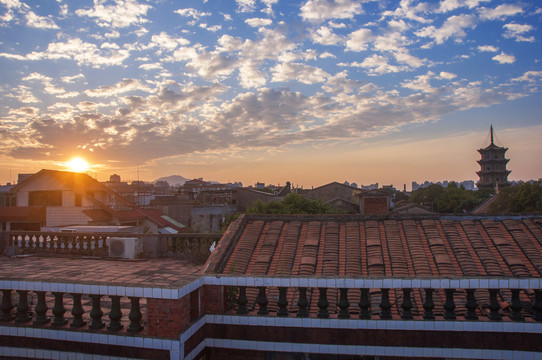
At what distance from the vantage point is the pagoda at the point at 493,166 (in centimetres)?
7388

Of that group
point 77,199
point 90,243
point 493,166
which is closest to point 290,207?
point 77,199

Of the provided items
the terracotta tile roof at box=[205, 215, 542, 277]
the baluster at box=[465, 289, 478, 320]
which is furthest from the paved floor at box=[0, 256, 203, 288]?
the baluster at box=[465, 289, 478, 320]

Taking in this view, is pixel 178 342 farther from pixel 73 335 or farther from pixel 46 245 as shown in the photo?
pixel 46 245

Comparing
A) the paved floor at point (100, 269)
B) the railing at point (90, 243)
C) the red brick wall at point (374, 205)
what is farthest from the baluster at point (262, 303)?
the red brick wall at point (374, 205)

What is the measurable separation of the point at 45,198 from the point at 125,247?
2090 cm

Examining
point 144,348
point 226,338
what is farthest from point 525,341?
point 144,348

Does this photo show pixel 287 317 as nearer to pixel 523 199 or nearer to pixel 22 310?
pixel 22 310

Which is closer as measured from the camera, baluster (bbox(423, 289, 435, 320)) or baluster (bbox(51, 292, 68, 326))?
baluster (bbox(423, 289, 435, 320))

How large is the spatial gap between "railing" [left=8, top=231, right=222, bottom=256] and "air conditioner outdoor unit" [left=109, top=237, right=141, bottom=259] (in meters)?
0.49

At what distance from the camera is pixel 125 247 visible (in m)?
10.0

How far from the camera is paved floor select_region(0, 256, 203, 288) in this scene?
789cm

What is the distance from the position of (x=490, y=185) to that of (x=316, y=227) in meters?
79.1

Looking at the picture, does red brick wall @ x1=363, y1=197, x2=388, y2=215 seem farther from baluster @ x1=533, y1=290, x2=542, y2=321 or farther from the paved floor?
baluster @ x1=533, y1=290, x2=542, y2=321

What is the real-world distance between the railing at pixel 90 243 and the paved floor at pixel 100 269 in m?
0.36
